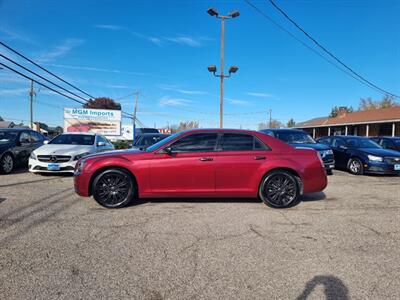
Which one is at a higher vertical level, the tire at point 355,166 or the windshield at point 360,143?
the windshield at point 360,143

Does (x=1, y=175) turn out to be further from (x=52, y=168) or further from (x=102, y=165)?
(x=102, y=165)

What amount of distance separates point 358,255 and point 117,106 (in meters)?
73.1

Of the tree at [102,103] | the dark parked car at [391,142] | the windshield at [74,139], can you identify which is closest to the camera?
the windshield at [74,139]

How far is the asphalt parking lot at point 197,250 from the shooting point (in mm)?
2645

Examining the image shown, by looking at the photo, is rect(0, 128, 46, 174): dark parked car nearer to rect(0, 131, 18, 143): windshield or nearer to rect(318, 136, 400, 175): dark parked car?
rect(0, 131, 18, 143): windshield

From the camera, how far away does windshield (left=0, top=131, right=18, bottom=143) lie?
960cm

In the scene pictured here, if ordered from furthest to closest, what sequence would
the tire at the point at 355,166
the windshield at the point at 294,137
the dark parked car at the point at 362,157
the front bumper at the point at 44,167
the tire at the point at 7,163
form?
the windshield at the point at 294,137 < the tire at the point at 355,166 < the dark parked car at the point at 362,157 < the tire at the point at 7,163 < the front bumper at the point at 44,167

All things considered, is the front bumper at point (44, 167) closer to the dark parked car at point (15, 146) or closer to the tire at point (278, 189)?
the dark parked car at point (15, 146)

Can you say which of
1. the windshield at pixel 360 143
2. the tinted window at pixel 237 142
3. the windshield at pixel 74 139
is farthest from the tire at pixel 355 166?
the windshield at pixel 74 139

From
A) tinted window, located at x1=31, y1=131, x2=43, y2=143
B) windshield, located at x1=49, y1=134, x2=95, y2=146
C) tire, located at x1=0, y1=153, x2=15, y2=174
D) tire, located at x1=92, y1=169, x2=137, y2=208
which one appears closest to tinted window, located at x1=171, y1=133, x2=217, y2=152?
tire, located at x1=92, y1=169, x2=137, y2=208

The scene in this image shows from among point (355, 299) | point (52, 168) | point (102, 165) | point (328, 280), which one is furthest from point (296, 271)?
point (52, 168)

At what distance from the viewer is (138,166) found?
525 centimetres

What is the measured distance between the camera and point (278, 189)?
17.8 ft

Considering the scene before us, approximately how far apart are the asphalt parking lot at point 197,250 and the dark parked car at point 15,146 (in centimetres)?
419
